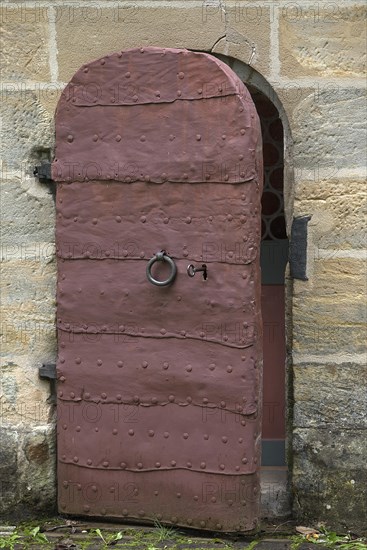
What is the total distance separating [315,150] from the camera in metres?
3.78

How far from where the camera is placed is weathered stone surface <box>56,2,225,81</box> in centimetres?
378

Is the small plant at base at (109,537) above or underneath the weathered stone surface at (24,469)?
underneath

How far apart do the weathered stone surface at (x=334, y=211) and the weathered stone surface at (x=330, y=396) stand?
50cm

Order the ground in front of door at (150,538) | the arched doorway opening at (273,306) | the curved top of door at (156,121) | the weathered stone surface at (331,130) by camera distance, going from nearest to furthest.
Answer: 1. the curved top of door at (156,121)
2. the ground in front of door at (150,538)
3. the weathered stone surface at (331,130)
4. the arched doorway opening at (273,306)

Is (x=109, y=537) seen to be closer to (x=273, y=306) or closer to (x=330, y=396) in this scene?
(x=330, y=396)

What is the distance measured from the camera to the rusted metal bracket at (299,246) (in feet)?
12.5

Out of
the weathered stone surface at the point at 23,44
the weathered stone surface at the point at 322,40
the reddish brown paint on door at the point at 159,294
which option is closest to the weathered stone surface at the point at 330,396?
the reddish brown paint on door at the point at 159,294

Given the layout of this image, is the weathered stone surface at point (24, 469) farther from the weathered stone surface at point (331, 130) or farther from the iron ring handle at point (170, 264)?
the weathered stone surface at point (331, 130)

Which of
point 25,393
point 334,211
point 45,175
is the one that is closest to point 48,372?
point 25,393

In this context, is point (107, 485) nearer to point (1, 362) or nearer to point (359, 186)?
point (1, 362)

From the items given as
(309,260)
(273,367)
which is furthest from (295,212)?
(273,367)

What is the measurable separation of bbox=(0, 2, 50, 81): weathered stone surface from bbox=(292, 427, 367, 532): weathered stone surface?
1.94 metres

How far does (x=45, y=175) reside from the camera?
12.6 ft

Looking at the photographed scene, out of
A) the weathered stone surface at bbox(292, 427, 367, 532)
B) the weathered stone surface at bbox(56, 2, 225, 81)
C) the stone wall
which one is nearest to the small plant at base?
the stone wall
